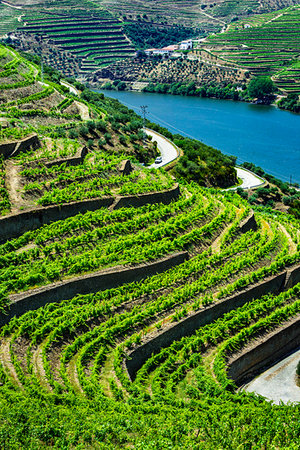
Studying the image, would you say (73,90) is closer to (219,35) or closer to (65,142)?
(65,142)

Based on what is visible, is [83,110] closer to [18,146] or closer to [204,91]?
[18,146]

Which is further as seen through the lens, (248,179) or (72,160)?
(248,179)

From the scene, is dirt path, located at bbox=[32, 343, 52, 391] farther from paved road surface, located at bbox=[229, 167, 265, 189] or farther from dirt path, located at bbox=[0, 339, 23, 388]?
paved road surface, located at bbox=[229, 167, 265, 189]

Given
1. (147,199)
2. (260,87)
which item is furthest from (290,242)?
(260,87)

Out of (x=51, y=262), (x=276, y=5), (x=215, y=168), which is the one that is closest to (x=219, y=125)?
(x=215, y=168)

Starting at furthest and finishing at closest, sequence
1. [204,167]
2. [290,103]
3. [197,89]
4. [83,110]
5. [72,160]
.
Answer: [197,89]
[290,103]
[204,167]
[83,110]
[72,160]

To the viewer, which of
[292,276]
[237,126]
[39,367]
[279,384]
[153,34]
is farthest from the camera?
[153,34]
